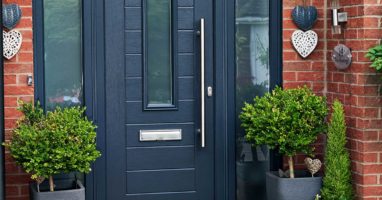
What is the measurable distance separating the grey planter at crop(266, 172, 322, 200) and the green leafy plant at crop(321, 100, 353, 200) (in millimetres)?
93

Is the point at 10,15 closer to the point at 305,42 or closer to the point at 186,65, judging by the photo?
the point at 186,65

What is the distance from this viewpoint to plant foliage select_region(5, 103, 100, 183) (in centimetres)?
541

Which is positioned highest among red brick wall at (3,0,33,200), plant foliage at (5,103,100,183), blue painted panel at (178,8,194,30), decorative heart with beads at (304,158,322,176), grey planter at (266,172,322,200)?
blue painted panel at (178,8,194,30)

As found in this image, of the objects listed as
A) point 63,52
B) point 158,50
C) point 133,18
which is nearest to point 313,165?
point 158,50

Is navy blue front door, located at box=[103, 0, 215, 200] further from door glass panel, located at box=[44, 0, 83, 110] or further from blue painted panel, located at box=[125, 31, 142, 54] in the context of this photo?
door glass panel, located at box=[44, 0, 83, 110]

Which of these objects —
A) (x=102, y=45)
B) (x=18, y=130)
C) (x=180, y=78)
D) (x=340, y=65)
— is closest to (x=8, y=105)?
(x=18, y=130)

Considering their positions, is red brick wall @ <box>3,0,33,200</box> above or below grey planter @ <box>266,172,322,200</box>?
above

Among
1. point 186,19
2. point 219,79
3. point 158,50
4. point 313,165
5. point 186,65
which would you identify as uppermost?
point 186,19

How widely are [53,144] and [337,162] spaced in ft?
6.32

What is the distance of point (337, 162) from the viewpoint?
231 inches

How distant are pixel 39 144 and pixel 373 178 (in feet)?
7.47

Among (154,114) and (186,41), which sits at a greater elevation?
(186,41)

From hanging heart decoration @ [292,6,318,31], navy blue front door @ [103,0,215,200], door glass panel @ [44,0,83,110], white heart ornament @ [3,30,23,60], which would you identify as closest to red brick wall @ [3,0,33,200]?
white heart ornament @ [3,30,23,60]

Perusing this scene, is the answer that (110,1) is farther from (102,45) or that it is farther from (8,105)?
(8,105)
